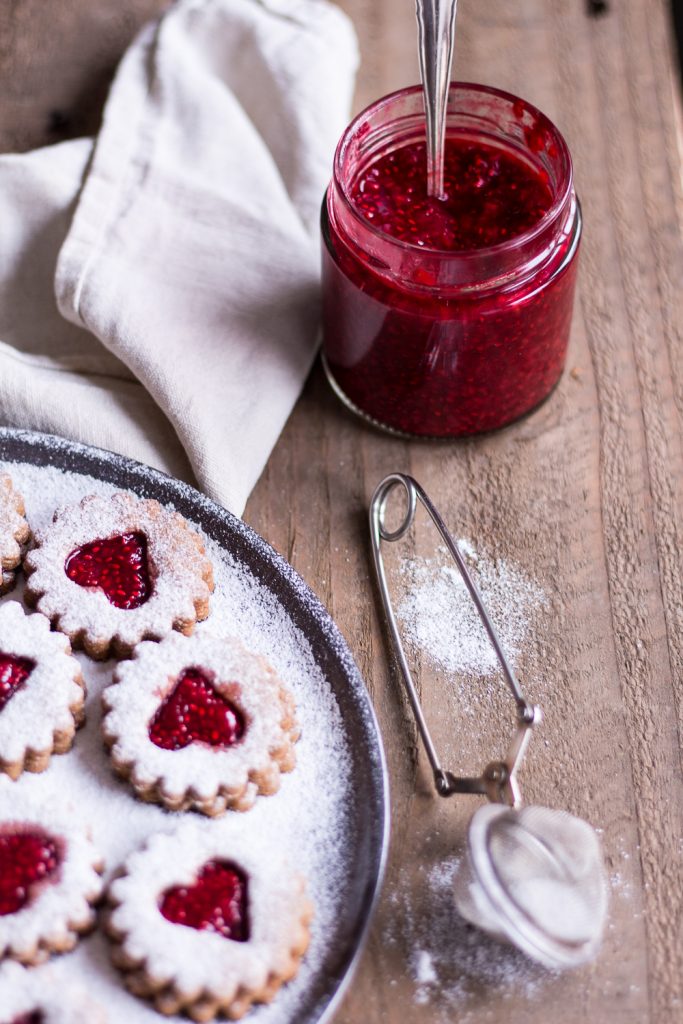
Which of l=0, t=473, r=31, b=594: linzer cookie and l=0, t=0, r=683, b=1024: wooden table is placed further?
l=0, t=473, r=31, b=594: linzer cookie

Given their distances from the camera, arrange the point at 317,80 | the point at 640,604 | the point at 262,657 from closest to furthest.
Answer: the point at 262,657 → the point at 640,604 → the point at 317,80

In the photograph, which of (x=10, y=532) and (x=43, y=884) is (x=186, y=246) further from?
(x=43, y=884)

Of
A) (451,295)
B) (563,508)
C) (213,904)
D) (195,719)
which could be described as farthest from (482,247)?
(213,904)

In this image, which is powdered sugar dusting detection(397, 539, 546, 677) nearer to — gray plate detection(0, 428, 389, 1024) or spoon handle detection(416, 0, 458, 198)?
gray plate detection(0, 428, 389, 1024)

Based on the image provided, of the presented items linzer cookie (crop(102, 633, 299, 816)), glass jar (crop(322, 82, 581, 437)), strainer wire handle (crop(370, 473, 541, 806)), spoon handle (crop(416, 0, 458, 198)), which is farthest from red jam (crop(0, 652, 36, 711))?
spoon handle (crop(416, 0, 458, 198))

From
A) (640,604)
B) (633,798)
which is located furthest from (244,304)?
(633,798)

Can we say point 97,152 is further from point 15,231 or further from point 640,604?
point 640,604
